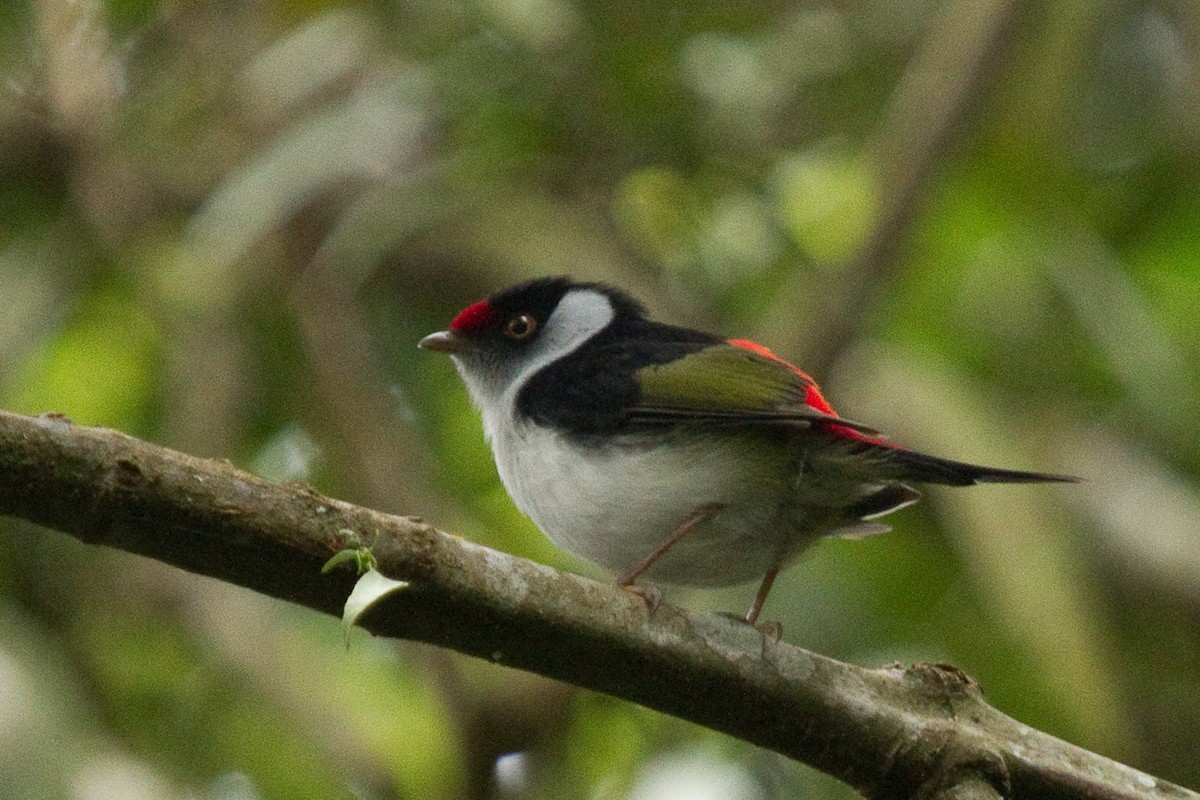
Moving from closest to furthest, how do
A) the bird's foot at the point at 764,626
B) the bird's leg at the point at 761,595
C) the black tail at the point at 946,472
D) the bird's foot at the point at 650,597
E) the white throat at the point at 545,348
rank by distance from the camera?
the bird's foot at the point at 650,597, the bird's foot at the point at 764,626, the black tail at the point at 946,472, the bird's leg at the point at 761,595, the white throat at the point at 545,348

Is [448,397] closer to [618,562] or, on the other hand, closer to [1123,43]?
[618,562]

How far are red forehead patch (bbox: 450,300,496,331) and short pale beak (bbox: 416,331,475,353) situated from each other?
0.08ft

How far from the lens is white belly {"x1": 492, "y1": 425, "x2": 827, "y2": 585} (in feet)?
11.6

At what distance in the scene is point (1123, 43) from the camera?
19.3 ft

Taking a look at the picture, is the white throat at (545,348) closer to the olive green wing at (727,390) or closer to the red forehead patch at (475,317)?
the red forehead patch at (475,317)

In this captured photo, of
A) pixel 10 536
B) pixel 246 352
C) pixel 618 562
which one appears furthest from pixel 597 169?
pixel 10 536

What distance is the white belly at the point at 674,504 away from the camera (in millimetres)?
3535

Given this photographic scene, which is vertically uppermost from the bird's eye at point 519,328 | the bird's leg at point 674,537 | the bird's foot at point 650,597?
the bird's foot at point 650,597

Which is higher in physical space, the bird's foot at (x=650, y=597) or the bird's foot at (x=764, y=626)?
the bird's foot at (x=650, y=597)

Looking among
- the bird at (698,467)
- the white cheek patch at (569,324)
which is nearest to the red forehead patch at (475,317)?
the white cheek patch at (569,324)

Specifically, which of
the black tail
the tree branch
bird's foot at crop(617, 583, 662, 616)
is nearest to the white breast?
the black tail

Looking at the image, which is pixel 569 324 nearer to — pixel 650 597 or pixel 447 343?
pixel 447 343

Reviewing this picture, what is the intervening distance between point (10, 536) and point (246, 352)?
3.20ft

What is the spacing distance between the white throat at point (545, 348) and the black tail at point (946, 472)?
41.4 inches
